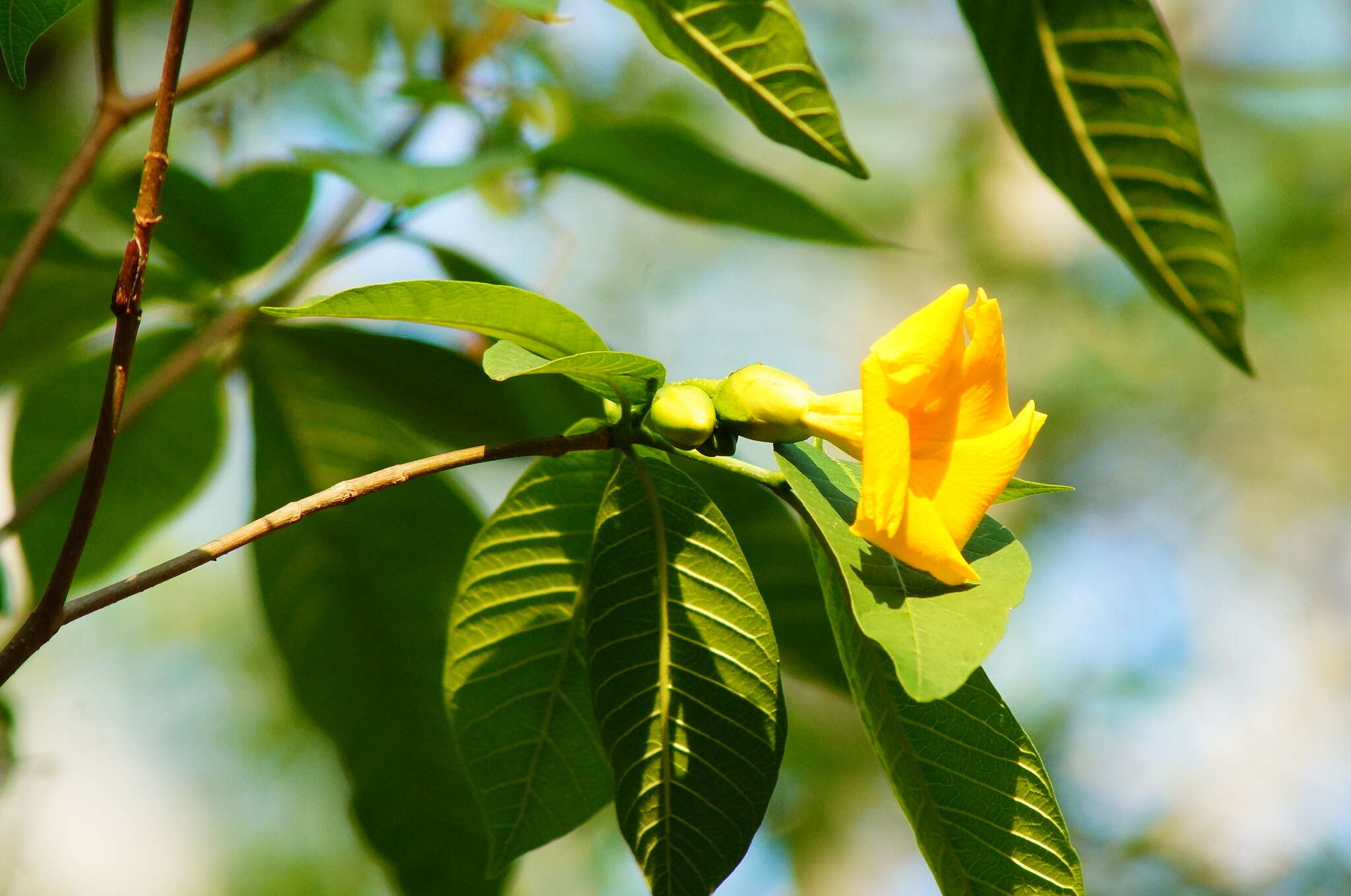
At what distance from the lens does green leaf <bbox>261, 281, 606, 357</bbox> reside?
0.51m

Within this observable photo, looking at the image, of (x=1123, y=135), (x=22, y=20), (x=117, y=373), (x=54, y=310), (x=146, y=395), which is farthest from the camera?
(x=54, y=310)

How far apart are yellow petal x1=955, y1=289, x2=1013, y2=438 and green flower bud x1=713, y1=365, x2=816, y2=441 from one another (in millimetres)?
84

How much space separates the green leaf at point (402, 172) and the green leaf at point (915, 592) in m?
0.48

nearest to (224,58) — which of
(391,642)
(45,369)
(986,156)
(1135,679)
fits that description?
(45,369)

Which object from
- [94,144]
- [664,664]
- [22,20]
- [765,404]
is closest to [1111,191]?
[765,404]

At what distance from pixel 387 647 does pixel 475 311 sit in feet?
2.27

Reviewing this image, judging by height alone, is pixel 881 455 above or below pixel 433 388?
below

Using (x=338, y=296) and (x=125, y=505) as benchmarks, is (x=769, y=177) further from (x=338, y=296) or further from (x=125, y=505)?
(x=125, y=505)

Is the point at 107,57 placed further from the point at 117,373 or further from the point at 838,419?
the point at 838,419

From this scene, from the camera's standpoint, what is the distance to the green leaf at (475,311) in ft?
1.67

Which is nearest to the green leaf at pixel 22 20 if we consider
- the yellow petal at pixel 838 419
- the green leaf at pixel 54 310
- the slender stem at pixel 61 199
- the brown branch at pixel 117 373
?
the brown branch at pixel 117 373

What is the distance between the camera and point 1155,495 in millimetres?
5367

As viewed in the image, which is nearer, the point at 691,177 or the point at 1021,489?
the point at 1021,489

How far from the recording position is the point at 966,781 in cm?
61
